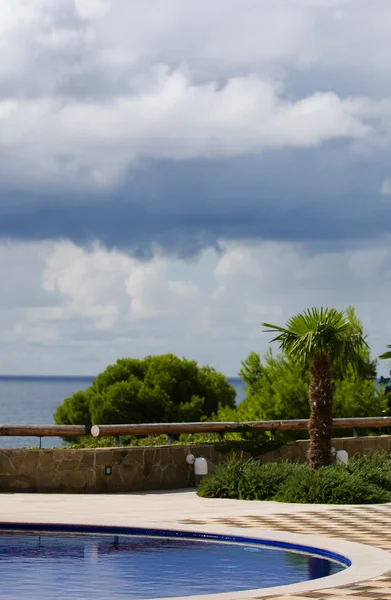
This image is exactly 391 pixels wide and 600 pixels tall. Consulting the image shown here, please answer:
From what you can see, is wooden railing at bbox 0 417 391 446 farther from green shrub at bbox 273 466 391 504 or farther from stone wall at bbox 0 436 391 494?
green shrub at bbox 273 466 391 504

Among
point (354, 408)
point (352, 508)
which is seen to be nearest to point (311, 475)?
point (352, 508)

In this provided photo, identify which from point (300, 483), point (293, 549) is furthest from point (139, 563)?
point (300, 483)

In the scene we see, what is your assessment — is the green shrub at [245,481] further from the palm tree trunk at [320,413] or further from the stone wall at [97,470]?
the stone wall at [97,470]

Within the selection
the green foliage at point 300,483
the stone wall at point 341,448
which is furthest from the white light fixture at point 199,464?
the stone wall at point 341,448

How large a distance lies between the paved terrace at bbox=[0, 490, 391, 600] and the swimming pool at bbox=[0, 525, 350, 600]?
620 millimetres

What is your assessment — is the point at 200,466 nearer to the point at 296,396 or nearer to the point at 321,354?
the point at 321,354

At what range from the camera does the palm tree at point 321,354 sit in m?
20.6

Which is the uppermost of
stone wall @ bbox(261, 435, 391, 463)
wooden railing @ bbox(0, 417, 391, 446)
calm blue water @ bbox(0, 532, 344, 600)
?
wooden railing @ bbox(0, 417, 391, 446)

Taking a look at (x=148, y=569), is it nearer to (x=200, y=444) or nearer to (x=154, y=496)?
(x=154, y=496)

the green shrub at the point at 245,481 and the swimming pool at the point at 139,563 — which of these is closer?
the swimming pool at the point at 139,563

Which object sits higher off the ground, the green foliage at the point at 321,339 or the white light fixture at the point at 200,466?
the green foliage at the point at 321,339

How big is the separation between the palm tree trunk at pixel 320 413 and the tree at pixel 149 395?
40.4m

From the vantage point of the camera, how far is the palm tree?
67.6ft

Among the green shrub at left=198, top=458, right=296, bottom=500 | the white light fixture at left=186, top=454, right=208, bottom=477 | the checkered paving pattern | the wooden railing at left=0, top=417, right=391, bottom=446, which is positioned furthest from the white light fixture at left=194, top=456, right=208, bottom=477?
the checkered paving pattern
